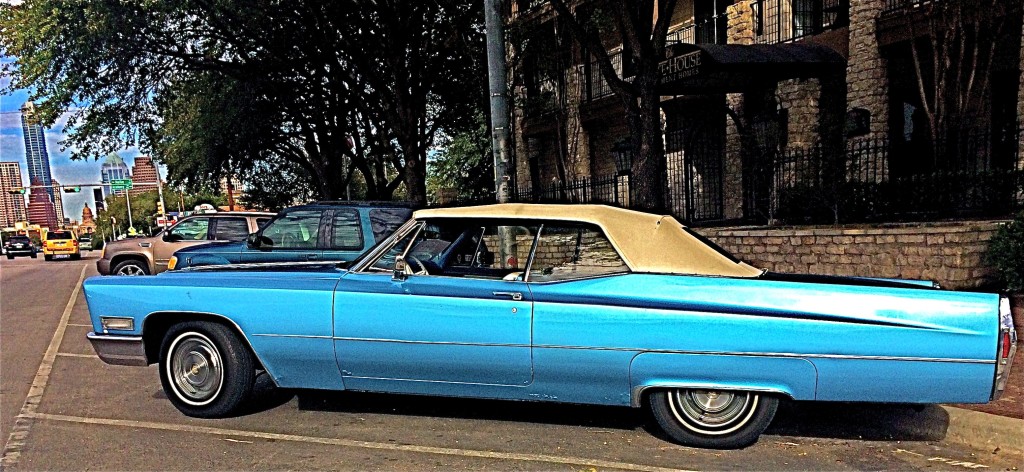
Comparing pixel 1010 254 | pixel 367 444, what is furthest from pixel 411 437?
pixel 1010 254

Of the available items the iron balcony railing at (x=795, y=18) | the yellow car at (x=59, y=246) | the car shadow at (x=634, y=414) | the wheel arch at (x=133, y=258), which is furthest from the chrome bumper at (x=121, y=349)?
the yellow car at (x=59, y=246)

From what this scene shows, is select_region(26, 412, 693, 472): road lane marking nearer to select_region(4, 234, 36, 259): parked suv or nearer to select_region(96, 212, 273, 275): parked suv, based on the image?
select_region(96, 212, 273, 275): parked suv

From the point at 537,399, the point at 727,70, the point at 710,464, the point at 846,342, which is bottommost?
the point at 710,464

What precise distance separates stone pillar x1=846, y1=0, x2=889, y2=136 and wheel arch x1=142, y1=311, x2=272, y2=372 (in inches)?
530

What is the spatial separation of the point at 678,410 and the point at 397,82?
15945 mm

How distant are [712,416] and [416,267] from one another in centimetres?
213

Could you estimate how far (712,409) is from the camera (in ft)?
14.0

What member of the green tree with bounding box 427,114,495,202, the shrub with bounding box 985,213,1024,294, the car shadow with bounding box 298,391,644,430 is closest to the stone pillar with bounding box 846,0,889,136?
the shrub with bounding box 985,213,1024,294

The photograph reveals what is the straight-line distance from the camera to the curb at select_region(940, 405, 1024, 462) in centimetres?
421

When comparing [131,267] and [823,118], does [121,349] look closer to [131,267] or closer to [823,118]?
[131,267]

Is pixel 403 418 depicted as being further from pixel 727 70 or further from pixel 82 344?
pixel 727 70

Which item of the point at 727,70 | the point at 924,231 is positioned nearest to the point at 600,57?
the point at 727,70

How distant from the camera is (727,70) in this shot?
42.1ft

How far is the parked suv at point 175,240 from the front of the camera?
44.0 feet
